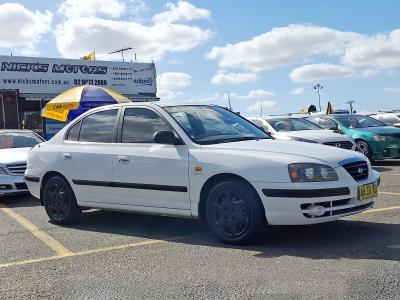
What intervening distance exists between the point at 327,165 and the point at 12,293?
10.0 ft

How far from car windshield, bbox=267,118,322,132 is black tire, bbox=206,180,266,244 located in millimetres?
7152

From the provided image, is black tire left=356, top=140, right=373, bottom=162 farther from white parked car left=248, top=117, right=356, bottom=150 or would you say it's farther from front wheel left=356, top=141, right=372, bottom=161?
white parked car left=248, top=117, right=356, bottom=150

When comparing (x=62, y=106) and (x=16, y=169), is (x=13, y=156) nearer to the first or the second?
(x=16, y=169)

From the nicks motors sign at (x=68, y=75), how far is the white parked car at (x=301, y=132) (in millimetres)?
13456

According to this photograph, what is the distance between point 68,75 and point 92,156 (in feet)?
62.2

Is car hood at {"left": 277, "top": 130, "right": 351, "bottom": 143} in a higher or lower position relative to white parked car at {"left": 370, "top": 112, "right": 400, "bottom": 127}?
lower

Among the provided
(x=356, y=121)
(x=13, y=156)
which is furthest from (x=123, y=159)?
(x=356, y=121)

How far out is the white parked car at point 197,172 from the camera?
207 inches

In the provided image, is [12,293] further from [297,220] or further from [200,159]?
[297,220]

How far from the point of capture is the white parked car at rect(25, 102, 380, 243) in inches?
207

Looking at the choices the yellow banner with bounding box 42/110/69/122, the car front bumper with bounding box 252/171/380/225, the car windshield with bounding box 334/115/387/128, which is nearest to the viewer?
the car front bumper with bounding box 252/171/380/225

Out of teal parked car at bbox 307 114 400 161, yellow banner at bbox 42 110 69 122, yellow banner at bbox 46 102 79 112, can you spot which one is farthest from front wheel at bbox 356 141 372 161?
yellow banner at bbox 42 110 69 122

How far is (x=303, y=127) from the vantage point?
502 inches

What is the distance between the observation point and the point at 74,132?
7230mm
